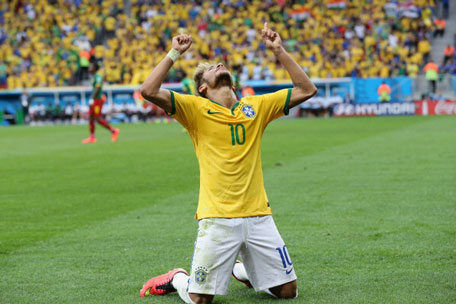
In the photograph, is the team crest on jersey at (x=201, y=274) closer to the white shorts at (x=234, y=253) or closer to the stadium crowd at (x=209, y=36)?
the white shorts at (x=234, y=253)

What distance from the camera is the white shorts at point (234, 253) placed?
15.5 ft

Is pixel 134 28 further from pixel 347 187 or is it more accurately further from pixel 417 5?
pixel 347 187

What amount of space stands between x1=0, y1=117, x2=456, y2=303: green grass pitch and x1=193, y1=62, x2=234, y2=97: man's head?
1.51 metres

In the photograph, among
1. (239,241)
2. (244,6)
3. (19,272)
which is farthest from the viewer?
(244,6)

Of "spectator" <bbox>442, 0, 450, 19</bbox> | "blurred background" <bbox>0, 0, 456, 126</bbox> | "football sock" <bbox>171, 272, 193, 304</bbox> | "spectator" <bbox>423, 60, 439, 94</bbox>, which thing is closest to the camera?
"football sock" <bbox>171, 272, 193, 304</bbox>

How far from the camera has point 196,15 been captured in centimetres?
4434

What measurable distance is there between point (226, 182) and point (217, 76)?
29.0 inches

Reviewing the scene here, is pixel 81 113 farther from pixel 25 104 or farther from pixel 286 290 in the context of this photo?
pixel 286 290

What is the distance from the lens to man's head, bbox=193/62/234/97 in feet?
16.1

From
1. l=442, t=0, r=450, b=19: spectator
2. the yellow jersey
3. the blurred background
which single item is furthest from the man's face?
l=442, t=0, r=450, b=19: spectator

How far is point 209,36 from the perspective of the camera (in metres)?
42.6

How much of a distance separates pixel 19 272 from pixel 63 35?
1654 inches

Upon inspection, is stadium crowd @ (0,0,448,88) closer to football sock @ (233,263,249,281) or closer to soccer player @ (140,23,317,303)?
football sock @ (233,263,249,281)

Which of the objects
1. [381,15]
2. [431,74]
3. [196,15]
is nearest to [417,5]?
[381,15]
